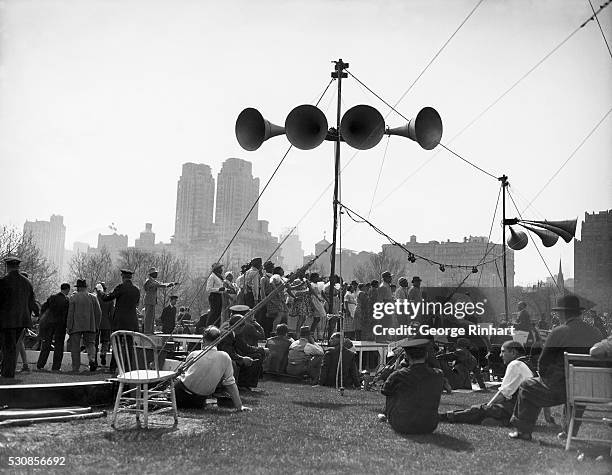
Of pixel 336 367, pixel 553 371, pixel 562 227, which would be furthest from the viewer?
pixel 562 227

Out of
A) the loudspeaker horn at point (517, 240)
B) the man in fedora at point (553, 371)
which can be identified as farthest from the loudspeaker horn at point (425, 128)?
the loudspeaker horn at point (517, 240)

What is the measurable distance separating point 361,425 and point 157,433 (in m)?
1.98

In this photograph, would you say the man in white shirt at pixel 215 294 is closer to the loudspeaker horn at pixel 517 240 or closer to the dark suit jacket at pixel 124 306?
the dark suit jacket at pixel 124 306

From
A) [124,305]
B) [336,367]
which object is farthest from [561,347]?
[124,305]

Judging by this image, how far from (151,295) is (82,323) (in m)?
1.56

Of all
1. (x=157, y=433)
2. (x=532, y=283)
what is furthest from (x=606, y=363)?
(x=532, y=283)

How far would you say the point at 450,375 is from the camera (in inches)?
394

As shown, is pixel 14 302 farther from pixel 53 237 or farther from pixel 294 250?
pixel 53 237

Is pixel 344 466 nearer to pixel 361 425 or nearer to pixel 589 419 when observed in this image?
pixel 361 425

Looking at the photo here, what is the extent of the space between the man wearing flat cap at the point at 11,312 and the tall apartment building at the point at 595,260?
772 centimetres

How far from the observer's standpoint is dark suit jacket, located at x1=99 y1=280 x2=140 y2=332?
31.8 feet

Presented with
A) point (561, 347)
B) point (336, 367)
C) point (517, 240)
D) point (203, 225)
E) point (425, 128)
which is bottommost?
point (336, 367)

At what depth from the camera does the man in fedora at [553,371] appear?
18.4 ft

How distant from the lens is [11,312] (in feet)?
28.3
